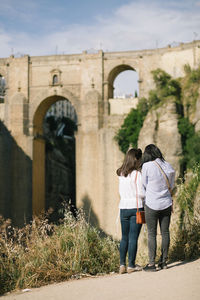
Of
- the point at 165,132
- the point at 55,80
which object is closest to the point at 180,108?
the point at 165,132

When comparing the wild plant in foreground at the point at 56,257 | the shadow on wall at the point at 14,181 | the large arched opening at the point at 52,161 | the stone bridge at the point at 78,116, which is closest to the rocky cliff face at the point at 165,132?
the stone bridge at the point at 78,116

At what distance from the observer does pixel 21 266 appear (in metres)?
5.98

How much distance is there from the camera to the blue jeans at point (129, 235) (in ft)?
19.6

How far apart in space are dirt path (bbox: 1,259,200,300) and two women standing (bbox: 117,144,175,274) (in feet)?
1.18

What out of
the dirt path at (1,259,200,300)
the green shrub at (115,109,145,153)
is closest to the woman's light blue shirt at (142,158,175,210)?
the dirt path at (1,259,200,300)

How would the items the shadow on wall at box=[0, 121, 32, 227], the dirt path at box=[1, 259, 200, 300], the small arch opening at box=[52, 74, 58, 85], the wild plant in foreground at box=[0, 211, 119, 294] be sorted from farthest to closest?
the small arch opening at box=[52, 74, 58, 85] < the shadow on wall at box=[0, 121, 32, 227] < the wild plant in foreground at box=[0, 211, 119, 294] < the dirt path at box=[1, 259, 200, 300]

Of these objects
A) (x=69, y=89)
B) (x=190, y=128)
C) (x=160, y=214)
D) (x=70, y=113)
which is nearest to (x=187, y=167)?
(x=190, y=128)

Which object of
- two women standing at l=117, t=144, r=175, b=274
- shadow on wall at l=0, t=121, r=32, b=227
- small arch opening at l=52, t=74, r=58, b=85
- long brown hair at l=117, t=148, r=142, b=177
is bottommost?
shadow on wall at l=0, t=121, r=32, b=227

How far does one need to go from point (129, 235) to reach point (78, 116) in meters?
21.4

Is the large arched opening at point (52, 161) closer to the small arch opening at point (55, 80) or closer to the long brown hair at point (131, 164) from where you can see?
the small arch opening at point (55, 80)

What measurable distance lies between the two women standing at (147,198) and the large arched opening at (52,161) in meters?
21.3

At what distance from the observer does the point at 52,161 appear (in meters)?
34.1

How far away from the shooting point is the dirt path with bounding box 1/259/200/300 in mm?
4543

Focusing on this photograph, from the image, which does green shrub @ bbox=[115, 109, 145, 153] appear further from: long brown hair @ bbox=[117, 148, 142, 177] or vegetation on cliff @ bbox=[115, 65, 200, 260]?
long brown hair @ bbox=[117, 148, 142, 177]
